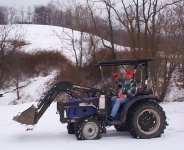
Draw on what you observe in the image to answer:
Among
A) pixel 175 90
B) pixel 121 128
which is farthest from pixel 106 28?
pixel 121 128

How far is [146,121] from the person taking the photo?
10.2m

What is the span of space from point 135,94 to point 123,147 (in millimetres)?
1731

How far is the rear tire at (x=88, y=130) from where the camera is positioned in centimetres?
988

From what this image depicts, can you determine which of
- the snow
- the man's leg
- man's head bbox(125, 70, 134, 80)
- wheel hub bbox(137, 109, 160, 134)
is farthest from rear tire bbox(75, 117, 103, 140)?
the snow

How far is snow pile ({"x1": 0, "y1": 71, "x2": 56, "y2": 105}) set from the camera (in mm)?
33406

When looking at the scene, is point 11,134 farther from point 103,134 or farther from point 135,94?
point 135,94

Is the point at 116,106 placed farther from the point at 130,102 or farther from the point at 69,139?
the point at 69,139

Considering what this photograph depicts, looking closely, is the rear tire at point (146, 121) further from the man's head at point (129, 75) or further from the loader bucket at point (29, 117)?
the loader bucket at point (29, 117)

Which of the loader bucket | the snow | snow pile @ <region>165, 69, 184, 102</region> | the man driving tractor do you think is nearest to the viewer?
the loader bucket

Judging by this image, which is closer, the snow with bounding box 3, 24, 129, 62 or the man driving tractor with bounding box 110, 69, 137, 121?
the man driving tractor with bounding box 110, 69, 137, 121

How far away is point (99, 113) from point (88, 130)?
0.56 m

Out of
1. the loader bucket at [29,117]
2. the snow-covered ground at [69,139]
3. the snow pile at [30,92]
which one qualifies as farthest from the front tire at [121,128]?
the snow pile at [30,92]

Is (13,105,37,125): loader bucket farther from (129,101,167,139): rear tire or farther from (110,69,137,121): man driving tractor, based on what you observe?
(129,101,167,139): rear tire

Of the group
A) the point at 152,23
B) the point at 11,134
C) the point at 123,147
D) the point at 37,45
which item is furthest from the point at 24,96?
the point at 123,147
